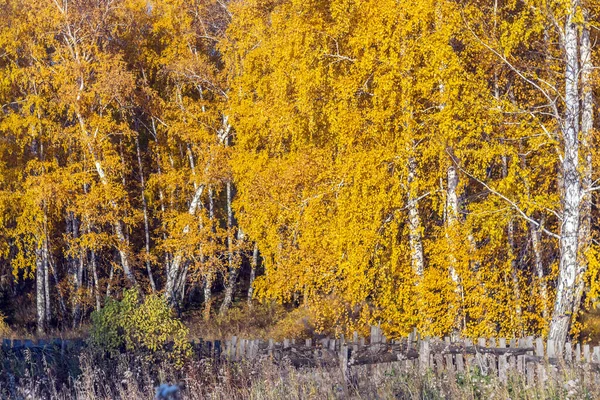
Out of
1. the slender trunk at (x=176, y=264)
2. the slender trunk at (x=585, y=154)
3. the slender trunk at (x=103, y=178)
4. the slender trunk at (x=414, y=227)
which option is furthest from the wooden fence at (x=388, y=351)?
the slender trunk at (x=176, y=264)

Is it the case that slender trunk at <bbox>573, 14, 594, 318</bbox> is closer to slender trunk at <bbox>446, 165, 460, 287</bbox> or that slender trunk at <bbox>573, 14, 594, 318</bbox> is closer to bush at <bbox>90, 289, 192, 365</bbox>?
slender trunk at <bbox>446, 165, 460, 287</bbox>

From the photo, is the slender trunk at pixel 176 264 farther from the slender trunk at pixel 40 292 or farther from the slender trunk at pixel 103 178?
the slender trunk at pixel 40 292

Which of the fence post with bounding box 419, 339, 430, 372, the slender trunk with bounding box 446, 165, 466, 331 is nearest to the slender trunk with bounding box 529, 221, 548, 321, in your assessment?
the slender trunk with bounding box 446, 165, 466, 331

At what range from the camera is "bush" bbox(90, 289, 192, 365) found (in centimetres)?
1333

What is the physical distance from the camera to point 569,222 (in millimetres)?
13047

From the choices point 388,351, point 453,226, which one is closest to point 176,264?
point 453,226

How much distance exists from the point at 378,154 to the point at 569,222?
373 centimetres

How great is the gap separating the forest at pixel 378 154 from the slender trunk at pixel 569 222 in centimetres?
3

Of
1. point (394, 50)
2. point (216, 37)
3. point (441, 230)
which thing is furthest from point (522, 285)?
point (216, 37)

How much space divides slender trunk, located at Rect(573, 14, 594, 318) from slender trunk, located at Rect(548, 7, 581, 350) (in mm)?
199

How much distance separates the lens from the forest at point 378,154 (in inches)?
556

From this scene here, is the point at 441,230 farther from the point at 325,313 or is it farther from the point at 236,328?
the point at 236,328

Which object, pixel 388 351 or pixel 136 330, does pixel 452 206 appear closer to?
pixel 388 351

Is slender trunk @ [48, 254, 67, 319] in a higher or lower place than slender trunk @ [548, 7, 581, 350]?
lower
